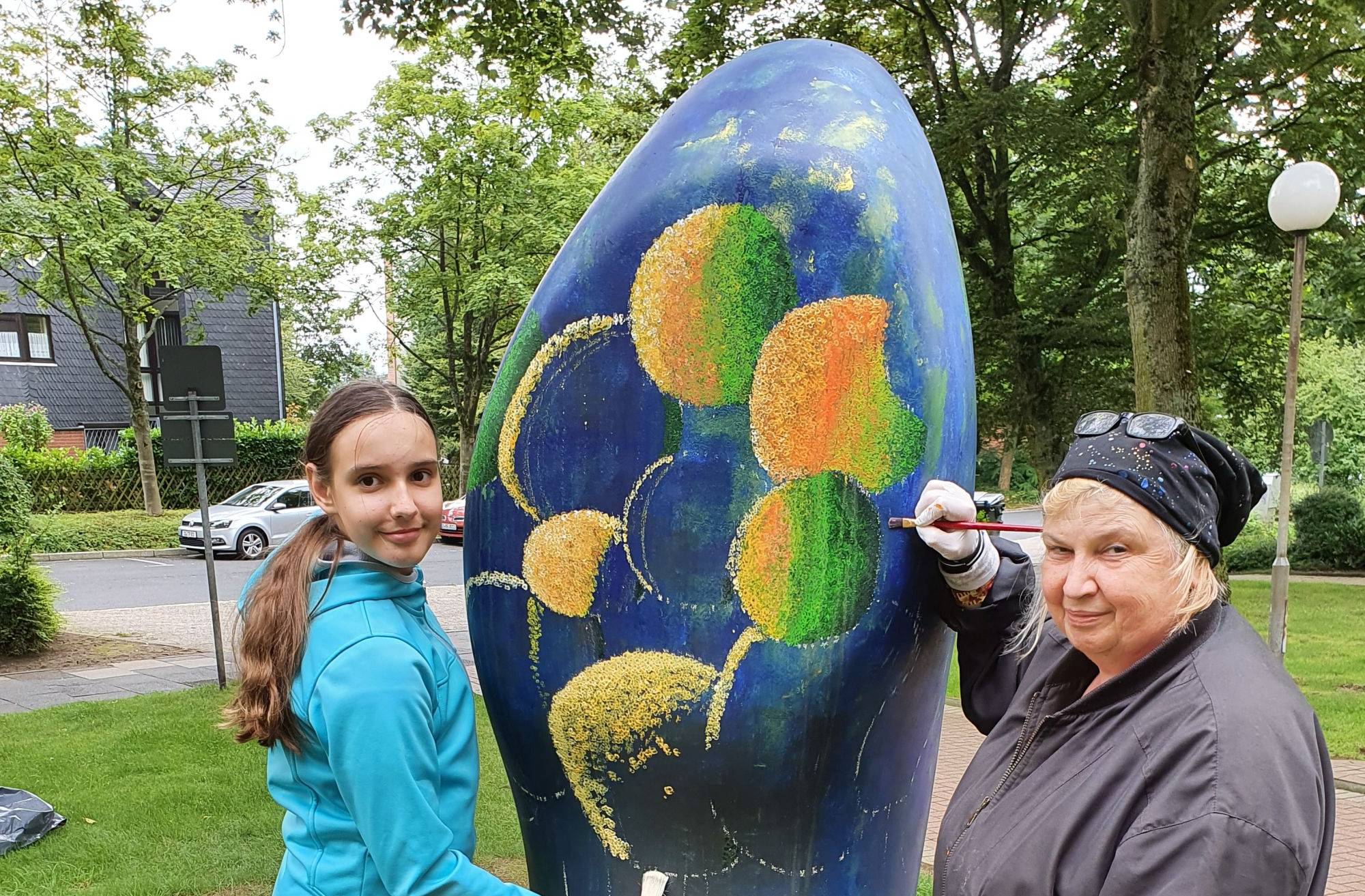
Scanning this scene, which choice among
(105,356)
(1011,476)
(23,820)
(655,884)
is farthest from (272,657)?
(1011,476)

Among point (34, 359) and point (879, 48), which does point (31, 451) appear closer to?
point (34, 359)

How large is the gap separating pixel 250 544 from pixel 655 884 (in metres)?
15.7

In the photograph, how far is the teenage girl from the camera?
56.7 inches

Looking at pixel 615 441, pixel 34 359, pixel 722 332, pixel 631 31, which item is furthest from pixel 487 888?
pixel 34 359

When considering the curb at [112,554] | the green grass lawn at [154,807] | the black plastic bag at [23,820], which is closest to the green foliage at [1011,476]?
the curb at [112,554]

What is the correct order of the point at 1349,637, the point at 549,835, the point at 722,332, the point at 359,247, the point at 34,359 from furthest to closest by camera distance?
the point at 34,359
the point at 359,247
the point at 1349,637
the point at 549,835
the point at 722,332

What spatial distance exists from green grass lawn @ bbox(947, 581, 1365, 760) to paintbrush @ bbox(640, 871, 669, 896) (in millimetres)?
3912

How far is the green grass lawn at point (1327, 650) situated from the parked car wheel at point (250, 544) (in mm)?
11083

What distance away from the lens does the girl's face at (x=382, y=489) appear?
1.67 meters

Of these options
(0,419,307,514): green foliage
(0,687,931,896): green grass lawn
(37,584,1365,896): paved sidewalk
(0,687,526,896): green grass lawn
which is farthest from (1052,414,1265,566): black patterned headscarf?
(0,419,307,514): green foliage

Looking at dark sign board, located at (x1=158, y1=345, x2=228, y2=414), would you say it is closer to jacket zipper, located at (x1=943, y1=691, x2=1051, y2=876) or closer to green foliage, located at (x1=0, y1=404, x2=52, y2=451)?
jacket zipper, located at (x1=943, y1=691, x2=1051, y2=876)

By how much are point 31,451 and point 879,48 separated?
54.0 feet

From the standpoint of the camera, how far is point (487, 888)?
149cm

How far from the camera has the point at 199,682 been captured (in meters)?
8.24
